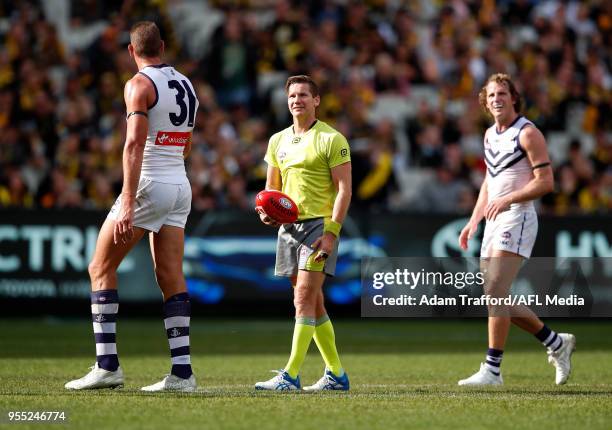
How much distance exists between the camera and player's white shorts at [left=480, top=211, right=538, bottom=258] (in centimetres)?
925

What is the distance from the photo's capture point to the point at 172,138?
833 centimetres

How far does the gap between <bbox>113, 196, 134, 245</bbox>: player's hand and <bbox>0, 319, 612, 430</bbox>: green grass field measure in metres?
1.10

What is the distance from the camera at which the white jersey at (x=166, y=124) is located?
821 centimetres

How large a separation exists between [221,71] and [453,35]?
4587 mm

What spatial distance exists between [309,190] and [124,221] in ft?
4.85

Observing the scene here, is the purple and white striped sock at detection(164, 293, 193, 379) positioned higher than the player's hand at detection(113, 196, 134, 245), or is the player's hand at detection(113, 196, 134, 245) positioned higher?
the player's hand at detection(113, 196, 134, 245)

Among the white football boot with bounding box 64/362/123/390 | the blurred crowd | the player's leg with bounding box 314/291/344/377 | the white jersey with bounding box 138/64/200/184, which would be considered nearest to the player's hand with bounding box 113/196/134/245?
the white jersey with bounding box 138/64/200/184

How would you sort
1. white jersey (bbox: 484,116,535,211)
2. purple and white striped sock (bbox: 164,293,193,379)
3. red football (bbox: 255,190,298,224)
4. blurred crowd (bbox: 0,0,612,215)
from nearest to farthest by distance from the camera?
1. purple and white striped sock (bbox: 164,293,193,379)
2. red football (bbox: 255,190,298,224)
3. white jersey (bbox: 484,116,535,211)
4. blurred crowd (bbox: 0,0,612,215)

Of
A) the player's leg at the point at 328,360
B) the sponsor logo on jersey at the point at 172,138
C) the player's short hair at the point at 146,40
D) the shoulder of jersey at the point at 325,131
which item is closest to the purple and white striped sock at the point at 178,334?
the player's leg at the point at 328,360

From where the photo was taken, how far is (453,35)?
22.4 m

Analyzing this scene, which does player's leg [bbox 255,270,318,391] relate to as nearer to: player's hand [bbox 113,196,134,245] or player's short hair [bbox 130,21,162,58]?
player's hand [bbox 113,196,134,245]

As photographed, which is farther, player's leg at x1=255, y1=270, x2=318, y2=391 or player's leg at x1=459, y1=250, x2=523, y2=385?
player's leg at x1=459, y1=250, x2=523, y2=385

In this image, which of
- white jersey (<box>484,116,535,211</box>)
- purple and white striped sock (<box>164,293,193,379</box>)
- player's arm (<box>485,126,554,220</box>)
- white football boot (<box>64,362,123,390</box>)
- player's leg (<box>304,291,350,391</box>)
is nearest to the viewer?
white football boot (<box>64,362,123,390</box>)

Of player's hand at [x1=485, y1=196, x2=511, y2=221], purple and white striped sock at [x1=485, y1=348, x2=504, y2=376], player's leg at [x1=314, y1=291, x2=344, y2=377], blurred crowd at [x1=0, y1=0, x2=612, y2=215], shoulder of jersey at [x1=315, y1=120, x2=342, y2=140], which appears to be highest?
blurred crowd at [x1=0, y1=0, x2=612, y2=215]
